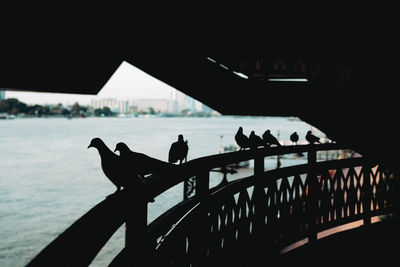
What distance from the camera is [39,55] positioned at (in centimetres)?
369

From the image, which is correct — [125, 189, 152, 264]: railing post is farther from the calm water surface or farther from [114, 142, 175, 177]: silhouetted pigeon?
the calm water surface

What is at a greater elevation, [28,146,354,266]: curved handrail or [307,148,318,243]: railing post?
[28,146,354,266]: curved handrail

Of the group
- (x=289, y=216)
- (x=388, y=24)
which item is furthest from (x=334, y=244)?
(x=388, y=24)

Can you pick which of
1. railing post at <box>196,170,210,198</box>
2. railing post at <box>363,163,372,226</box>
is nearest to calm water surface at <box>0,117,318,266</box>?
railing post at <box>363,163,372,226</box>

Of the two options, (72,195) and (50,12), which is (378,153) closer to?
(50,12)

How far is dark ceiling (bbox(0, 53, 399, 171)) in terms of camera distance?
13.2ft

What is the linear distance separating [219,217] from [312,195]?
1.66 m

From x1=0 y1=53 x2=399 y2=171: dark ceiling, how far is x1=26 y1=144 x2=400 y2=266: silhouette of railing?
39cm

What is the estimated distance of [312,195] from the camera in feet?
14.0

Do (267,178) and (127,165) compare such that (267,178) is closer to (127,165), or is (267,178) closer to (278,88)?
(278,88)

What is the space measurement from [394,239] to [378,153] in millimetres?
1043

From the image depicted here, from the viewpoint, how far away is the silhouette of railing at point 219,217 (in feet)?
3.78

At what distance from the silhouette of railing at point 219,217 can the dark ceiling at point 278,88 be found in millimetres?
388

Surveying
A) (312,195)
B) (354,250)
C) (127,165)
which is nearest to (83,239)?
(127,165)
